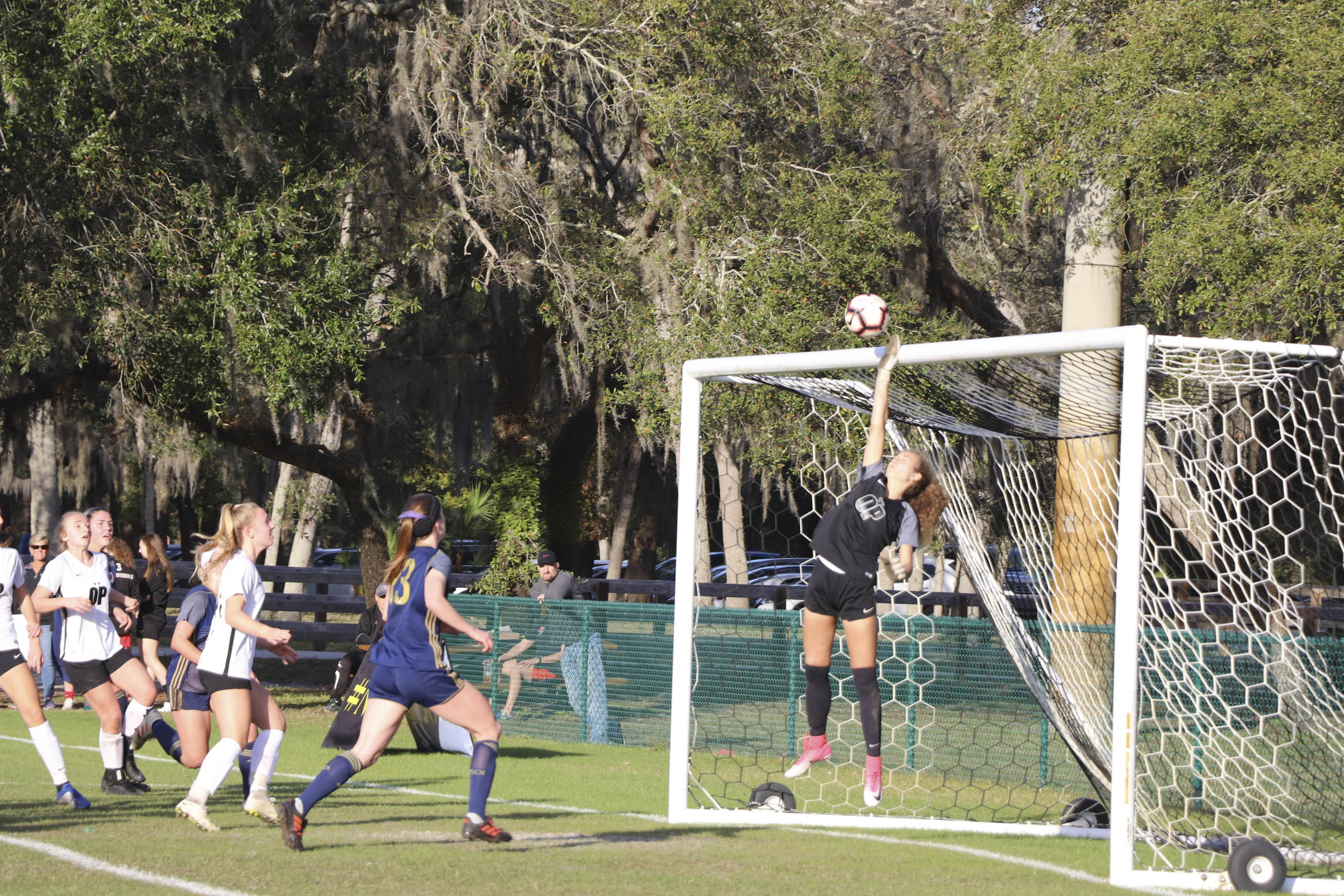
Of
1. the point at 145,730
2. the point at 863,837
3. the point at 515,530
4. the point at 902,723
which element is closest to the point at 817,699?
the point at 863,837

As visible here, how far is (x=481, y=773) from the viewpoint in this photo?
7.00 metres

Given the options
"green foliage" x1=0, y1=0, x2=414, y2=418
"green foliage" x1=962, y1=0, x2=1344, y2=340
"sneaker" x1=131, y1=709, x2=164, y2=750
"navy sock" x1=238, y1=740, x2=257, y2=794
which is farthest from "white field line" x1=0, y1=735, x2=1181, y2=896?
"green foliage" x1=962, y1=0, x2=1344, y2=340

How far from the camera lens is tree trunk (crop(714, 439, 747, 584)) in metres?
15.5

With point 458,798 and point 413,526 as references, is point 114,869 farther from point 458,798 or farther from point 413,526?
point 458,798

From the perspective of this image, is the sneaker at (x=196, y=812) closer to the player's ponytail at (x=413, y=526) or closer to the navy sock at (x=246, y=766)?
the navy sock at (x=246, y=766)

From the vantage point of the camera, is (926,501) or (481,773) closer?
(481,773)

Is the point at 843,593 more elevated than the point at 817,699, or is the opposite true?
the point at 843,593

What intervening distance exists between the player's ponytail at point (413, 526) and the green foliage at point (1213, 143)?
21.5ft

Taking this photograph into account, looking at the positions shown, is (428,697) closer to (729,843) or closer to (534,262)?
(729,843)

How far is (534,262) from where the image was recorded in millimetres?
14922

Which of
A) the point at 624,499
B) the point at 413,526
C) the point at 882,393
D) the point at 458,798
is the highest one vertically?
the point at 882,393

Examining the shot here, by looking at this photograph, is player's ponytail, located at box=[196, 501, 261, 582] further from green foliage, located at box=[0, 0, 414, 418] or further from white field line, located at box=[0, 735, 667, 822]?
green foliage, located at box=[0, 0, 414, 418]

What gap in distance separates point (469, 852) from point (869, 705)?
2278 mm

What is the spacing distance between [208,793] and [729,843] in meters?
2.79
